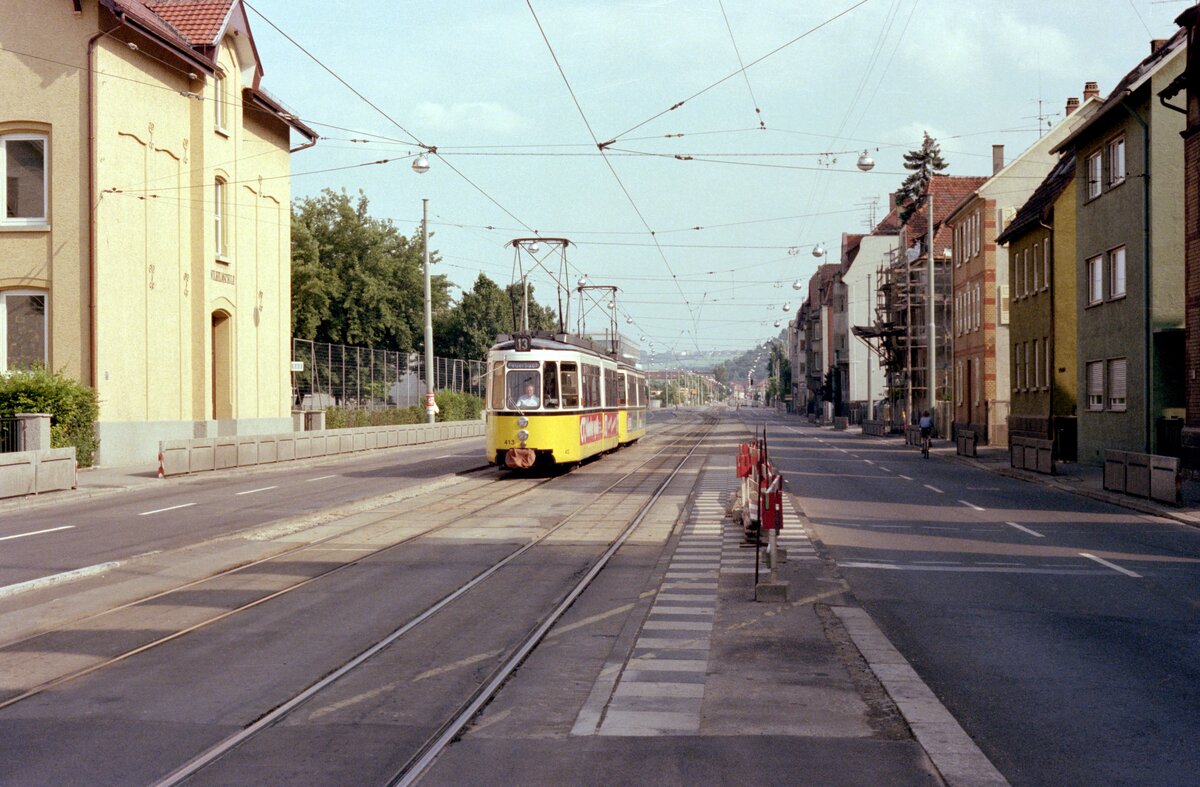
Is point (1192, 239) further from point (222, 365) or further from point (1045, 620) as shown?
point (222, 365)

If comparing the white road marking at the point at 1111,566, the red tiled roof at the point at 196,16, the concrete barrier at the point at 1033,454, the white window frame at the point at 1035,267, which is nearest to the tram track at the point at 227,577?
the white road marking at the point at 1111,566

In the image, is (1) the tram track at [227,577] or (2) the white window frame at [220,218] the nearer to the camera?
(1) the tram track at [227,577]

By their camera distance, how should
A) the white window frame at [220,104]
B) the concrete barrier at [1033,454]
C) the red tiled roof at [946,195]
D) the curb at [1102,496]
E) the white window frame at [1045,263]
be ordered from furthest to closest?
the red tiled roof at [946,195] < the white window frame at [1045,263] < the white window frame at [220,104] < the concrete barrier at [1033,454] < the curb at [1102,496]

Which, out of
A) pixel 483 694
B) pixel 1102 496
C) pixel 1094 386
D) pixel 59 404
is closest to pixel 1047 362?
pixel 1094 386

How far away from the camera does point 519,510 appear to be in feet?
65.0

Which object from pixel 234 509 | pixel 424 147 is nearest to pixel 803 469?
pixel 424 147

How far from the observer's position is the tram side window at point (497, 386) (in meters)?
27.1

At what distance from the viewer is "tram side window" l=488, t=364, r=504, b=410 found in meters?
27.1

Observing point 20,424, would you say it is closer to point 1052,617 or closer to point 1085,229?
point 1052,617

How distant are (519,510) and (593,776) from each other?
46.6ft

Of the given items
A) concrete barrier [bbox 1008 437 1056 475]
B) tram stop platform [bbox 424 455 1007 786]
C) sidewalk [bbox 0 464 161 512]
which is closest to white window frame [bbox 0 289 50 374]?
sidewalk [bbox 0 464 161 512]

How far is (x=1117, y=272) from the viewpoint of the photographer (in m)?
31.8

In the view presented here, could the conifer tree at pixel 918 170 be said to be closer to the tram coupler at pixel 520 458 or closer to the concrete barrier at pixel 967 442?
the concrete barrier at pixel 967 442

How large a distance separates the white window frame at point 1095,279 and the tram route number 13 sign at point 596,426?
563 inches
